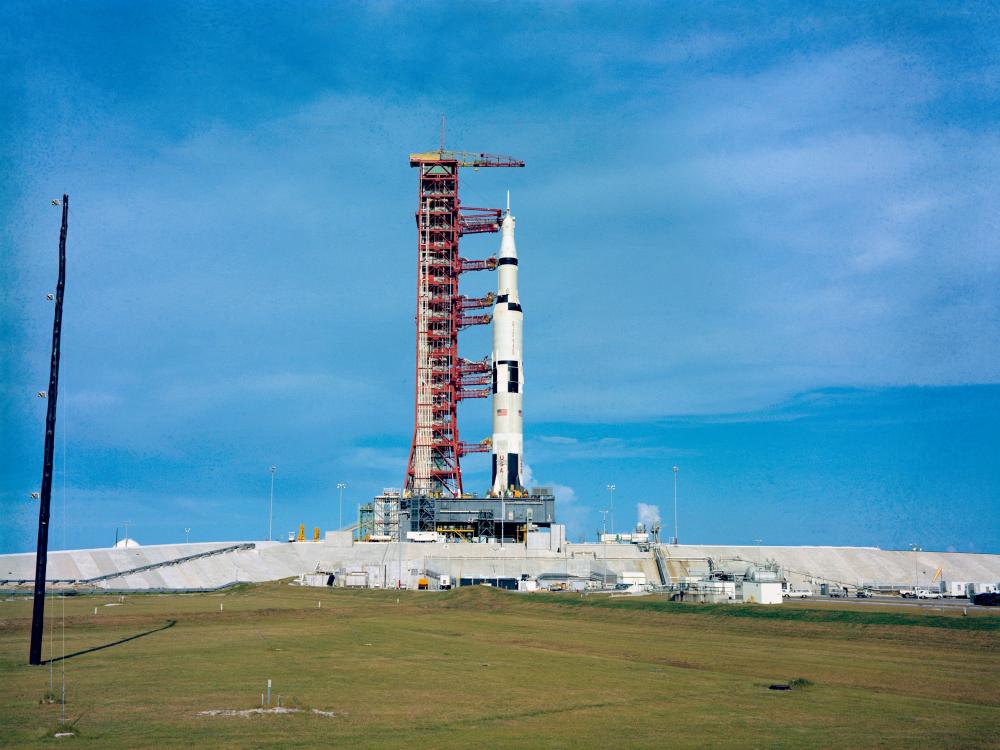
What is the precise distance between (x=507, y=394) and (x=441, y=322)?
16433 millimetres

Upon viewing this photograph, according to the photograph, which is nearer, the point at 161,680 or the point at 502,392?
the point at 161,680

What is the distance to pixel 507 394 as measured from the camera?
11944 cm

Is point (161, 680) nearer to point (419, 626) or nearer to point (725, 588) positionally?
point (419, 626)

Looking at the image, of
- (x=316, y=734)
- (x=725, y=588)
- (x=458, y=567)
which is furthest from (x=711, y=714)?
(x=458, y=567)

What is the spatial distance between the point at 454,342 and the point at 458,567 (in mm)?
35021

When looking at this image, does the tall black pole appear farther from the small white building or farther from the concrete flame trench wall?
the concrete flame trench wall

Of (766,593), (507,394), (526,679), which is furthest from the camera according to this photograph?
(507,394)

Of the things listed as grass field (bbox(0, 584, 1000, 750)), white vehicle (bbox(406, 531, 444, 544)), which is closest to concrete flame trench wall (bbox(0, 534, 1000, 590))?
white vehicle (bbox(406, 531, 444, 544))

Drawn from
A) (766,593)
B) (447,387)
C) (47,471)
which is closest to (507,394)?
(447,387)

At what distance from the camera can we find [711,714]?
27.4 metres

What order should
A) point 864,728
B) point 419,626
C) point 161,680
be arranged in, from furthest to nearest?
point 419,626
point 161,680
point 864,728

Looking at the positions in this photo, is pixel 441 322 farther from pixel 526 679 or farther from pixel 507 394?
pixel 526 679

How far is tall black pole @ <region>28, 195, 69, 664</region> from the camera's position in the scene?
120 feet

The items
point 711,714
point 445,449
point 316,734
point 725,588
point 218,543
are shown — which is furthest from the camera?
point 445,449
